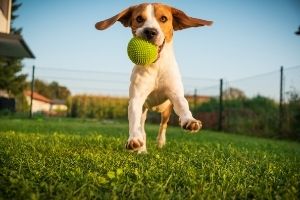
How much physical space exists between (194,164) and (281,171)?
0.75 metres

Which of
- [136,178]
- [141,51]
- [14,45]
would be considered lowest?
[136,178]

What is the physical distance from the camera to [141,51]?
389cm

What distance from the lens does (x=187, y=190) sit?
2.44 metres

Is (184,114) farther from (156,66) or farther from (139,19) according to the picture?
(139,19)

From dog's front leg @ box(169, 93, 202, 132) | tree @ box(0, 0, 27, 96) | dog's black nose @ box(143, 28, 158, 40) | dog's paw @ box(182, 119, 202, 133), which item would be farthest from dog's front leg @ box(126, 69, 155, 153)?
tree @ box(0, 0, 27, 96)

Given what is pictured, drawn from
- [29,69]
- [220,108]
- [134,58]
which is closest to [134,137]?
[134,58]

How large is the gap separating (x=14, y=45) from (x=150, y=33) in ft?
38.0

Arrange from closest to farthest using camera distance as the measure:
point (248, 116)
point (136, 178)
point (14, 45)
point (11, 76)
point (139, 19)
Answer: point (136, 178), point (139, 19), point (14, 45), point (248, 116), point (11, 76)

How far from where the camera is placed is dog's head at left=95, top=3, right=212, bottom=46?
13.3 ft

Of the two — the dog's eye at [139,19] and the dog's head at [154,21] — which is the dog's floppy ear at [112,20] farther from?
the dog's eye at [139,19]

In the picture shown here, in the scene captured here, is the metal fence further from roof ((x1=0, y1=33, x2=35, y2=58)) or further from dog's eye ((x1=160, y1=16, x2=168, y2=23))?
dog's eye ((x1=160, y1=16, x2=168, y2=23))

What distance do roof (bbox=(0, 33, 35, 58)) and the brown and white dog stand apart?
28.2ft

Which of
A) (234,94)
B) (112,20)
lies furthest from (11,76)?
(112,20)

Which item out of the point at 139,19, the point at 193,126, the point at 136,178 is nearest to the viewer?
the point at 136,178
